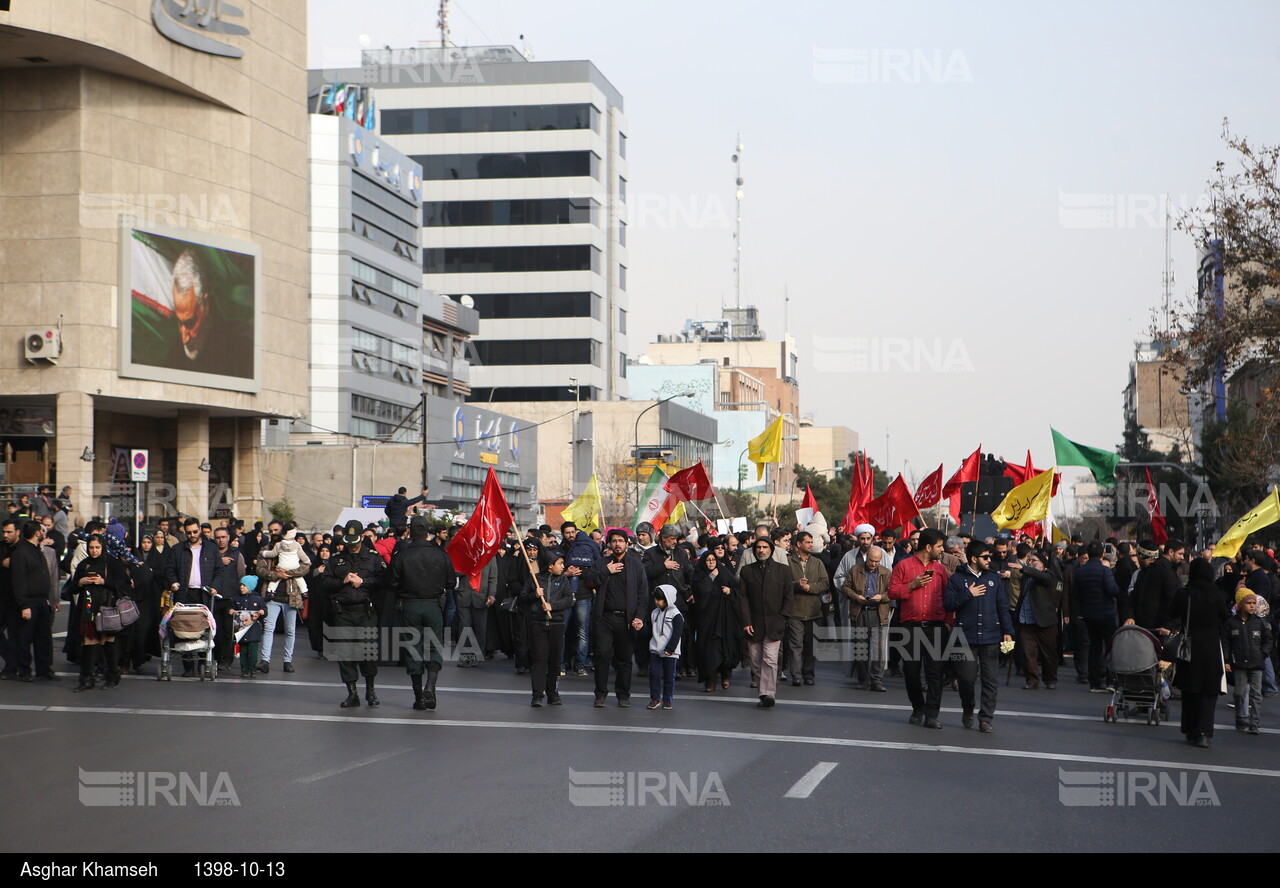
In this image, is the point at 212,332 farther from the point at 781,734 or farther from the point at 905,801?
the point at 905,801

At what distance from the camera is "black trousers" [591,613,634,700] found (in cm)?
1479

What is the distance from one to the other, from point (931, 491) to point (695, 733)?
67.7 feet

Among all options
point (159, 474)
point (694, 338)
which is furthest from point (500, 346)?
point (694, 338)

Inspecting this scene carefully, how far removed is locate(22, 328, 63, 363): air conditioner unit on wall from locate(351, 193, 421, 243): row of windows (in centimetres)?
3209

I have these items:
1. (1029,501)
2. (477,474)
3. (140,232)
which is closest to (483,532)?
(1029,501)

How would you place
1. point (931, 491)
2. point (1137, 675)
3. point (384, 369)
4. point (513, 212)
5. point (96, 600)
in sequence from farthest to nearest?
1. point (513, 212)
2. point (384, 369)
3. point (931, 491)
4. point (96, 600)
5. point (1137, 675)

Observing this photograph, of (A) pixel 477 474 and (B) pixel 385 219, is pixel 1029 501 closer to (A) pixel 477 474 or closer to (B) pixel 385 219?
(A) pixel 477 474

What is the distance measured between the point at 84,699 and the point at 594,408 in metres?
83.4

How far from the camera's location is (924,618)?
13719 millimetres

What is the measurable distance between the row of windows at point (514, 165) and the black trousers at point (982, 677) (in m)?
87.7

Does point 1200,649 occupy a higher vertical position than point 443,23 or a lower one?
lower

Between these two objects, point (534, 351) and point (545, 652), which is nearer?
point (545, 652)

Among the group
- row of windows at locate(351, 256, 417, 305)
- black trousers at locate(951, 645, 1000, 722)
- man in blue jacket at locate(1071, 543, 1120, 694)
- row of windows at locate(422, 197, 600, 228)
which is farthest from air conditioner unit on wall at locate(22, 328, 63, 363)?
row of windows at locate(422, 197, 600, 228)
